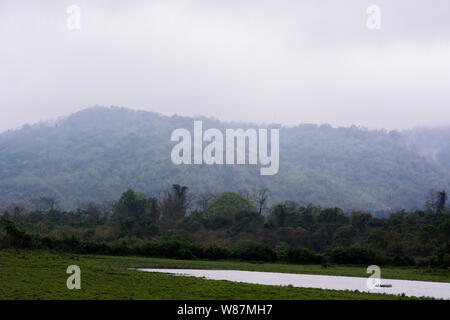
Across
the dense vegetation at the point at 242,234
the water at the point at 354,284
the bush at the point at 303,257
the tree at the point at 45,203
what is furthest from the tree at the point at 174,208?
the water at the point at 354,284

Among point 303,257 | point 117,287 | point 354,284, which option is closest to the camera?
point 117,287

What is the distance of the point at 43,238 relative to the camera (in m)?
59.6

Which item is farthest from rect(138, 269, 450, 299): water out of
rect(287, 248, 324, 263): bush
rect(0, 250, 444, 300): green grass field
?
rect(287, 248, 324, 263): bush

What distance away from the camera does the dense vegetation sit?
199 feet

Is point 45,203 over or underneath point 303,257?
underneath

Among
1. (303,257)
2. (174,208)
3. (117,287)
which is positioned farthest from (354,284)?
(174,208)

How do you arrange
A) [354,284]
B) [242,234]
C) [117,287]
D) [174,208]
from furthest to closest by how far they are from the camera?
[174,208]
[242,234]
[354,284]
[117,287]

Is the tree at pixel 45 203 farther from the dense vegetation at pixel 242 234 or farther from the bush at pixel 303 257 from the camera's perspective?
the bush at pixel 303 257

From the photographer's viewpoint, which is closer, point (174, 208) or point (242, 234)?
point (242, 234)

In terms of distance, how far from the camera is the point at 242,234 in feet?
292

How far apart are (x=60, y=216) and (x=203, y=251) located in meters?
53.0

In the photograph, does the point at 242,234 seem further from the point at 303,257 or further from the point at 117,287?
the point at 117,287
